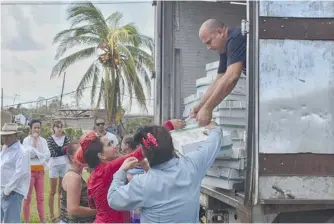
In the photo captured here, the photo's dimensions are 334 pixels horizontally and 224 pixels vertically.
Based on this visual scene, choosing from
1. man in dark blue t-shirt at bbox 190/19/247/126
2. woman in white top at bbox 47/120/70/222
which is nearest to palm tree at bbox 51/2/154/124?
woman in white top at bbox 47/120/70/222

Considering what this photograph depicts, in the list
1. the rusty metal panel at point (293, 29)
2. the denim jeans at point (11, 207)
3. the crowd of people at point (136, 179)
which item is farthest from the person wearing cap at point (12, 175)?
the rusty metal panel at point (293, 29)

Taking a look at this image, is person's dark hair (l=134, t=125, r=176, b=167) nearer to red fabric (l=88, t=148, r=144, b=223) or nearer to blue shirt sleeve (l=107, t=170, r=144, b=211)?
blue shirt sleeve (l=107, t=170, r=144, b=211)

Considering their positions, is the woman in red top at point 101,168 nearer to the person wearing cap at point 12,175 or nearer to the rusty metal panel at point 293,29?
the rusty metal panel at point 293,29

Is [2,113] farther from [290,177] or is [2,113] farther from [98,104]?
[98,104]

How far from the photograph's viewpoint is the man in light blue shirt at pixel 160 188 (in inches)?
95.6

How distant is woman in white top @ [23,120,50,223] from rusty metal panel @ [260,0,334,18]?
4.87 m

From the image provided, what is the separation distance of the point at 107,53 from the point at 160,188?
14780mm

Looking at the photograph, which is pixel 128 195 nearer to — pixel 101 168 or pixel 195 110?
pixel 101 168

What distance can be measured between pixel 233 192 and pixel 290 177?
1.86 feet

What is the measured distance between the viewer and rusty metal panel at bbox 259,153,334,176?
3074 mm

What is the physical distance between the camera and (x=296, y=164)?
3.09 meters

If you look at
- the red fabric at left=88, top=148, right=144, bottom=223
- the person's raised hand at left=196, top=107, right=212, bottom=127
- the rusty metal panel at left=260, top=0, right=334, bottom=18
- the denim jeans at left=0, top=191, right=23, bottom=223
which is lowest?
the denim jeans at left=0, top=191, right=23, bottom=223

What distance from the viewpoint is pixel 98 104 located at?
16.9m

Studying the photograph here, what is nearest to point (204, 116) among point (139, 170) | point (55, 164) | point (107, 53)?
point (139, 170)
